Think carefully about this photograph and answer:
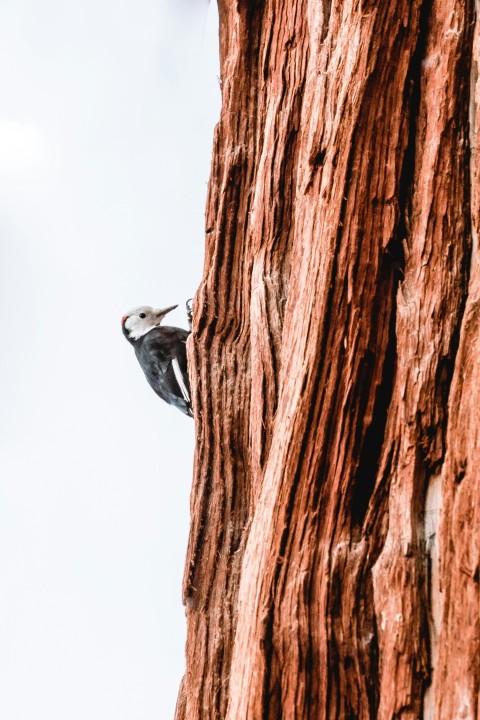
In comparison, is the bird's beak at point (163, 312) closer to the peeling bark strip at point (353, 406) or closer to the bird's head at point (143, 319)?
the bird's head at point (143, 319)

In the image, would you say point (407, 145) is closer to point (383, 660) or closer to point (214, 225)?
point (214, 225)

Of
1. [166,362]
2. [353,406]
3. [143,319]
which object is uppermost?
[143,319]

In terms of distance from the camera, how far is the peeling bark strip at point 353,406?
90cm

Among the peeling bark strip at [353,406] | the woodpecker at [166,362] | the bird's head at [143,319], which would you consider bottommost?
the peeling bark strip at [353,406]

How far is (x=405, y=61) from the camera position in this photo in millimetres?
1170

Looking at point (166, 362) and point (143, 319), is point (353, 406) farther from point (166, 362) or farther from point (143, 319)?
point (143, 319)

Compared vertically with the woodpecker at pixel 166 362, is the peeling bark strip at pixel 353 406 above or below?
below

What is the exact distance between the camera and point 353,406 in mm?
1043

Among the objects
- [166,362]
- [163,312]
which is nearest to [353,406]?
[166,362]

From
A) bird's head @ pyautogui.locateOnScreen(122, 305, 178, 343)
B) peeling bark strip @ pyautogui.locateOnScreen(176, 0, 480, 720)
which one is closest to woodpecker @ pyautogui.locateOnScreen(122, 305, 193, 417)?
bird's head @ pyautogui.locateOnScreen(122, 305, 178, 343)

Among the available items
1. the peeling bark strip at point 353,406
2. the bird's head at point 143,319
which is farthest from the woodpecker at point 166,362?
the peeling bark strip at point 353,406

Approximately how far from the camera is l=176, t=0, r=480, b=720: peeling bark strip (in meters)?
0.90

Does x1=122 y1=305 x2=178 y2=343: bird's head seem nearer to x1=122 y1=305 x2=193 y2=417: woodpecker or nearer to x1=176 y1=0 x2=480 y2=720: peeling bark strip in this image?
x1=122 y1=305 x2=193 y2=417: woodpecker

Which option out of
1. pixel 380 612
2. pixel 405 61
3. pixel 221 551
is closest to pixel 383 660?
pixel 380 612
